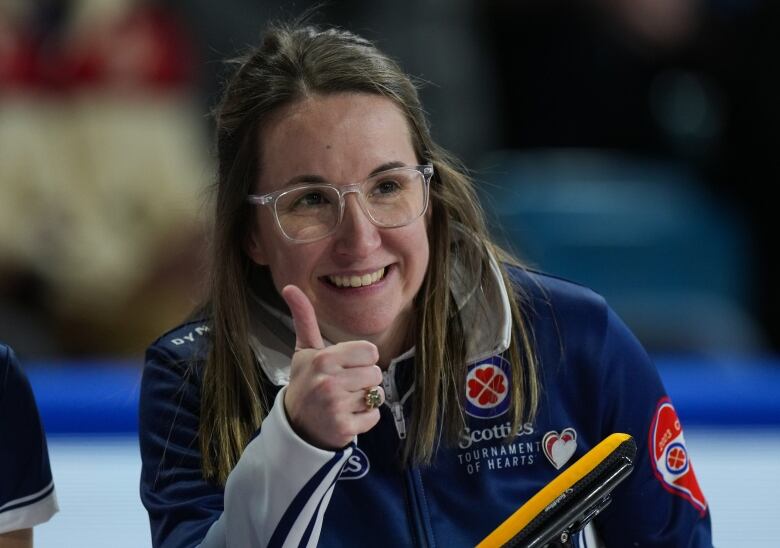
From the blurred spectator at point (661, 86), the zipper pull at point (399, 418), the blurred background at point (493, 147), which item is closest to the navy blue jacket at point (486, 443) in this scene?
the zipper pull at point (399, 418)

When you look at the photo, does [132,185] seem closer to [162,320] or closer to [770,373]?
[162,320]

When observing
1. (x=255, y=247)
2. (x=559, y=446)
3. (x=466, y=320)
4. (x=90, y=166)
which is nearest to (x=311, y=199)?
(x=255, y=247)

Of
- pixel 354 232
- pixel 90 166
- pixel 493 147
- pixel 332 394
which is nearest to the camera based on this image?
pixel 332 394

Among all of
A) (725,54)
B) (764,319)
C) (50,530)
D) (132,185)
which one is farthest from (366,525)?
(725,54)

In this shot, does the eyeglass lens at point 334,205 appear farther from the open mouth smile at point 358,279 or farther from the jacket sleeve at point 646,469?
the jacket sleeve at point 646,469

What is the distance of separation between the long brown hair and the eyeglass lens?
0.07 m

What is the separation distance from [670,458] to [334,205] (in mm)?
487

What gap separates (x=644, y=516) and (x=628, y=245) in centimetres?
207

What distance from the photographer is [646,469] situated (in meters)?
1.49

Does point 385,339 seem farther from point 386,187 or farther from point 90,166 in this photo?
point 90,166

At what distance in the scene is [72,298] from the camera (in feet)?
11.0

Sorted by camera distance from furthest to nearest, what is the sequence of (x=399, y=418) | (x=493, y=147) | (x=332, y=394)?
(x=493, y=147)
(x=399, y=418)
(x=332, y=394)

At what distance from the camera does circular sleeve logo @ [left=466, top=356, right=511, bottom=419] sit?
57.9 inches

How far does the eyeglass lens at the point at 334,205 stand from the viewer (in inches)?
53.3
